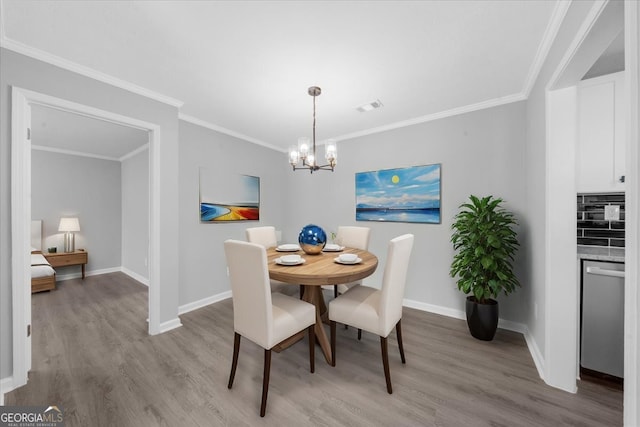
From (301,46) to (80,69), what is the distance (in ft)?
6.22

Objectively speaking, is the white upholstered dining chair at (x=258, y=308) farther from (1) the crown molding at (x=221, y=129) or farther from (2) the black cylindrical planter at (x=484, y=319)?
(1) the crown molding at (x=221, y=129)

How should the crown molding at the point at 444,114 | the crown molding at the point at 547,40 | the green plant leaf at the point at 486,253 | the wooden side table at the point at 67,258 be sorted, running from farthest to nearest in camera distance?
the wooden side table at the point at 67,258 < the crown molding at the point at 444,114 < the green plant leaf at the point at 486,253 < the crown molding at the point at 547,40

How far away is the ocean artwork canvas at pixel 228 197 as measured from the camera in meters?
3.35

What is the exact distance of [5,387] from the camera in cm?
172

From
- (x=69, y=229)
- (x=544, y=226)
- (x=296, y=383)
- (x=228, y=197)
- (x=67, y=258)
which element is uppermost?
(x=228, y=197)

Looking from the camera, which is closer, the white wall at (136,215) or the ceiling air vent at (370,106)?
the ceiling air vent at (370,106)

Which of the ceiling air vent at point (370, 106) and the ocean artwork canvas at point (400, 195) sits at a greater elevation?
the ceiling air vent at point (370, 106)

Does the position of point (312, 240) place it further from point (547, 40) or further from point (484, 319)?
point (547, 40)

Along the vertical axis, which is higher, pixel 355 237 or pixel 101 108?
pixel 101 108

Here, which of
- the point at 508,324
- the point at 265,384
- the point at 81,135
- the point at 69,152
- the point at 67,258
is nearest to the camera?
the point at 265,384

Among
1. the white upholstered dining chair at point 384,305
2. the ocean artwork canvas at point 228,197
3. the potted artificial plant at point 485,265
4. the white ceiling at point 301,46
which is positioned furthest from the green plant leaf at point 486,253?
the ocean artwork canvas at point 228,197

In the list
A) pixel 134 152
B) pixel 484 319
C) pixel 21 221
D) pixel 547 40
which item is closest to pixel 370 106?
pixel 547 40

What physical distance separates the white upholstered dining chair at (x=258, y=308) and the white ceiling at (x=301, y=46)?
144cm

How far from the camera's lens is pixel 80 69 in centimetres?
204
